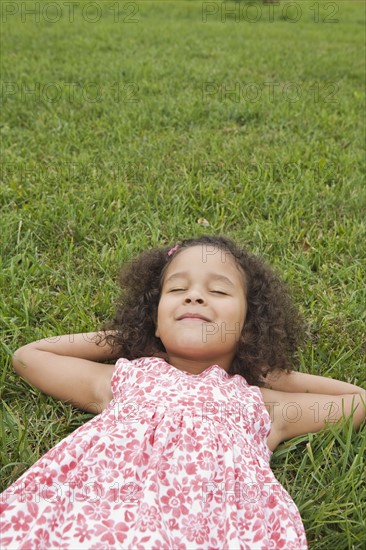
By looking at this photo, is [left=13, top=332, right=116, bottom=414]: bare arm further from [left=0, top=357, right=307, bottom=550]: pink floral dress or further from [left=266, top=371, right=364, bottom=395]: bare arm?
[left=266, top=371, right=364, bottom=395]: bare arm

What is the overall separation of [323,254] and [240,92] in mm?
2658

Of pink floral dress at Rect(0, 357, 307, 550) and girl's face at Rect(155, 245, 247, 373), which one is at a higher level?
girl's face at Rect(155, 245, 247, 373)

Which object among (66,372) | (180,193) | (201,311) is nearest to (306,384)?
(201,311)

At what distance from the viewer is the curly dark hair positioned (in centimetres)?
233

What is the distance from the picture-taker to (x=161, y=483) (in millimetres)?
1763

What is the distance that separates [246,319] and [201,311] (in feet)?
1.06

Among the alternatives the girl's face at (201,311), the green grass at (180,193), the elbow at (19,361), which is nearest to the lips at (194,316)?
the girl's face at (201,311)

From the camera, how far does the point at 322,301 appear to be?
2809mm

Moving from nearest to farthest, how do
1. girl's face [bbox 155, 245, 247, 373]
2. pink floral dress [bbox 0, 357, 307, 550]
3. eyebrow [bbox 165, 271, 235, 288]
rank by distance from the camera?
pink floral dress [bbox 0, 357, 307, 550], girl's face [bbox 155, 245, 247, 373], eyebrow [bbox 165, 271, 235, 288]

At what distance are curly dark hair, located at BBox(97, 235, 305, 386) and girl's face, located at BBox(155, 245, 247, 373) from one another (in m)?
0.08

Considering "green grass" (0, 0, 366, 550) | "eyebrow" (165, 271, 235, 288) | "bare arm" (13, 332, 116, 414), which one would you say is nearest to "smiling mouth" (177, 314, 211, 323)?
"eyebrow" (165, 271, 235, 288)

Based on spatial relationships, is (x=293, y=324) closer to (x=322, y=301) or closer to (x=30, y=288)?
(x=322, y=301)

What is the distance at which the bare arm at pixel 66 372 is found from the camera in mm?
2236

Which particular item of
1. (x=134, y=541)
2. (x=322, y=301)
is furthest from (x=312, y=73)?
(x=134, y=541)
